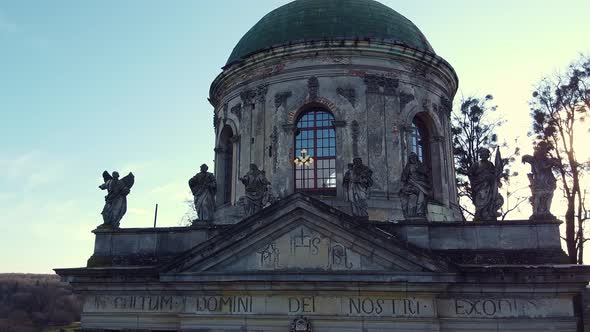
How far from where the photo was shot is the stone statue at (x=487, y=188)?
14.2 m

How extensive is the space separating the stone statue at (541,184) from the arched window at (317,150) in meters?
6.51

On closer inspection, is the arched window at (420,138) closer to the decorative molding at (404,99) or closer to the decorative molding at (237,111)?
the decorative molding at (404,99)

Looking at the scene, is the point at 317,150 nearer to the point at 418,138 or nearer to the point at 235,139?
the point at 235,139

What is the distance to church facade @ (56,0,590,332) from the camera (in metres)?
13.0

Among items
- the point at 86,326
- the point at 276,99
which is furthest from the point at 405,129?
the point at 86,326

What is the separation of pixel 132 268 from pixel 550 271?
10.7 m

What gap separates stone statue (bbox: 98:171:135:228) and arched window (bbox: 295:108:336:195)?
5.81 m

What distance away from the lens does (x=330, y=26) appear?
1992cm

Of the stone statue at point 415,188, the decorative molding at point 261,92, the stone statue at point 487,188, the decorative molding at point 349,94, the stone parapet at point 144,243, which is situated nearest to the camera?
the stone statue at point 415,188

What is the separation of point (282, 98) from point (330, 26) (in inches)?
131

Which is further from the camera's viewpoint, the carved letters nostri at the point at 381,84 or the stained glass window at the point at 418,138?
the stained glass window at the point at 418,138

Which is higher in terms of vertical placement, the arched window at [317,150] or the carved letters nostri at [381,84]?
the carved letters nostri at [381,84]

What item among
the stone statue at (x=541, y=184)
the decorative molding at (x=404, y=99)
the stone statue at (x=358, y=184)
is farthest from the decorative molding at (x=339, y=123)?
the stone statue at (x=541, y=184)

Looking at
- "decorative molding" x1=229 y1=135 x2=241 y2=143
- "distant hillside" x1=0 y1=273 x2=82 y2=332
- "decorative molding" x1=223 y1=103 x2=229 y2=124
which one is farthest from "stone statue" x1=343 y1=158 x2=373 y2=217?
"distant hillside" x1=0 y1=273 x2=82 y2=332
